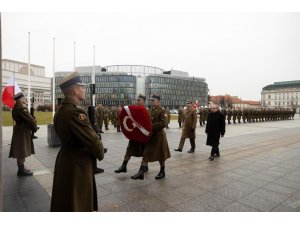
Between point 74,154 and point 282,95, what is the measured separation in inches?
5656

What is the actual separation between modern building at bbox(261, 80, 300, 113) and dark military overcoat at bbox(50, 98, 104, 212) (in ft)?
435

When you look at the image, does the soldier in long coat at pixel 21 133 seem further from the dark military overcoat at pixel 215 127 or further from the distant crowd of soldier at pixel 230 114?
the distant crowd of soldier at pixel 230 114

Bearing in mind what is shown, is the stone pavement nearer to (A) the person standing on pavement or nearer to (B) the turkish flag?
(A) the person standing on pavement

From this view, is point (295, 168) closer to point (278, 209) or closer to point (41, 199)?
point (278, 209)

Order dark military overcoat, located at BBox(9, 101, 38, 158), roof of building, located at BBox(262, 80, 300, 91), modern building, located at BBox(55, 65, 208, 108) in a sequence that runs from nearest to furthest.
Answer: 1. dark military overcoat, located at BBox(9, 101, 38, 158)
2. modern building, located at BBox(55, 65, 208, 108)
3. roof of building, located at BBox(262, 80, 300, 91)

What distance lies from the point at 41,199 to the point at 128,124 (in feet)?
7.86

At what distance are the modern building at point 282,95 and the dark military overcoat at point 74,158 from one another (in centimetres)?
13266

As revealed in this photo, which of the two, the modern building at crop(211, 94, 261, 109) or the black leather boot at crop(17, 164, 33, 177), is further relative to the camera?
the modern building at crop(211, 94, 261, 109)

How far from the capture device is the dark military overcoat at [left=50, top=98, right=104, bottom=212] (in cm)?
250

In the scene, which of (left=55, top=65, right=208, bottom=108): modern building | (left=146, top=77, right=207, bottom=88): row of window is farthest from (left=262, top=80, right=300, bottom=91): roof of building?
(left=55, top=65, right=208, bottom=108): modern building

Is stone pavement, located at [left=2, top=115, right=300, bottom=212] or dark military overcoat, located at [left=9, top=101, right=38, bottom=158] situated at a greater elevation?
dark military overcoat, located at [left=9, top=101, right=38, bottom=158]

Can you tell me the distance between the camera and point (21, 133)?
545 centimetres

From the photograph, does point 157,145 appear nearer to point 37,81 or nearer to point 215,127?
point 215,127

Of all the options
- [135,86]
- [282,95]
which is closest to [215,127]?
[135,86]
